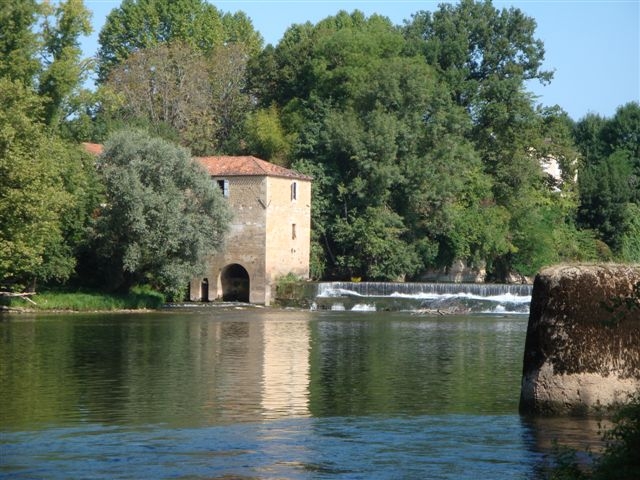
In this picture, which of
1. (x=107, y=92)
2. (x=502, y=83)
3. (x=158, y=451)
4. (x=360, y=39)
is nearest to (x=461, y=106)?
(x=502, y=83)

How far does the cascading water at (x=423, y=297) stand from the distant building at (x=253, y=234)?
329 cm

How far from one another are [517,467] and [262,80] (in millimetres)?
65701

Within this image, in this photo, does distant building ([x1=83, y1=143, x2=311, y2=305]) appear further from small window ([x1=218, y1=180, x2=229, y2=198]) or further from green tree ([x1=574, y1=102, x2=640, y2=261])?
green tree ([x1=574, y1=102, x2=640, y2=261])

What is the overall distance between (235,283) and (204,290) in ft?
7.05

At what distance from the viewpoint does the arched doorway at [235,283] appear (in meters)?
64.8

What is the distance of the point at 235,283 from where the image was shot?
214 ft

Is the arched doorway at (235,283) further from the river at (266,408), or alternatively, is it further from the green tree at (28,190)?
the river at (266,408)

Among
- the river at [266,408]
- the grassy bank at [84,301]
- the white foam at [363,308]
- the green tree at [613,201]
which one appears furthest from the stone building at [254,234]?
the green tree at [613,201]

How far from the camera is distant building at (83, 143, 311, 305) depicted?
62.8 metres

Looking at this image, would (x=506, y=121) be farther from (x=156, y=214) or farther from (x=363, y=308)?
(x=156, y=214)

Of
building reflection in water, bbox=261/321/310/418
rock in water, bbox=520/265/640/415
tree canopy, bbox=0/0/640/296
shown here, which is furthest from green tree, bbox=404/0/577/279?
rock in water, bbox=520/265/640/415

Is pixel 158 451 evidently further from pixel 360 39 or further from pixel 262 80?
pixel 262 80

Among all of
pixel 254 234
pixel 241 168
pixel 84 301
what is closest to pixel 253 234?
pixel 254 234

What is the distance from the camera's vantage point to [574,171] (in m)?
78.7
